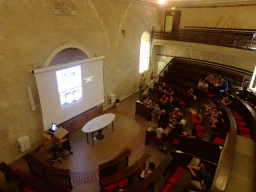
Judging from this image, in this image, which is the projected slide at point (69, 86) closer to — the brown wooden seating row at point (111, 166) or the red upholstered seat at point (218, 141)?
the brown wooden seating row at point (111, 166)

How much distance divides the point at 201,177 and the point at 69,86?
20.5 feet

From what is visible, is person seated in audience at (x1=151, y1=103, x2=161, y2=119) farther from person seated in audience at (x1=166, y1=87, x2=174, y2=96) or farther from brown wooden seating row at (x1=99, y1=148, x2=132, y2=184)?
brown wooden seating row at (x1=99, y1=148, x2=132, y2=184)

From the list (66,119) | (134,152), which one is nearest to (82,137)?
(66,119)

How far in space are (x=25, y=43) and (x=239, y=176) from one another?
7.50 m

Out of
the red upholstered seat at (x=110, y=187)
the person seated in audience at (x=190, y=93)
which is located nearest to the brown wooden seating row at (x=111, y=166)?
the red upholstered seat at (x=110, y=187)

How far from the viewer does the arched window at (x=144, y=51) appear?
43.1 ft

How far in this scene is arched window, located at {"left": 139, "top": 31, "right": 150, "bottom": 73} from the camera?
13.1m

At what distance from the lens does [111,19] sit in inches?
377

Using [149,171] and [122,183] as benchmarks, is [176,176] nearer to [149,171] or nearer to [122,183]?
[149,171]

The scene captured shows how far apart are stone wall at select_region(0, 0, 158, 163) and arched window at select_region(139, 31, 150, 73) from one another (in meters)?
3.35

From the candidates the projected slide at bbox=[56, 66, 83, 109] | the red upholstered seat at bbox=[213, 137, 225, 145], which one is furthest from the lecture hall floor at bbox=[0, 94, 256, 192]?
the projected slide at bbox=[56, 66, 83, 109]

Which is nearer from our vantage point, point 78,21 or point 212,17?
point 78,21

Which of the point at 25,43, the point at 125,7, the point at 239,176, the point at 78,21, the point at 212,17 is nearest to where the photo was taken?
the point at 239,176

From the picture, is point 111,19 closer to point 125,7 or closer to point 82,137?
point 125,7
